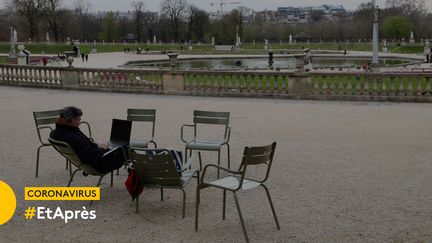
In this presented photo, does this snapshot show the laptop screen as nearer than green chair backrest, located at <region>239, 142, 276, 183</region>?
No

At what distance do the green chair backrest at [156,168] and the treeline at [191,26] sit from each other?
92699 millimetres

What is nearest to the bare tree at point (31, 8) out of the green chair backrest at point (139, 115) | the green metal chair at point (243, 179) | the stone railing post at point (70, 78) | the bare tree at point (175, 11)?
the bare tree at point (175, 11)

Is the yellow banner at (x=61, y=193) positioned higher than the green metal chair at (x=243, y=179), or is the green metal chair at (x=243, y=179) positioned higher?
the green metal chair at (x=243, y=179)

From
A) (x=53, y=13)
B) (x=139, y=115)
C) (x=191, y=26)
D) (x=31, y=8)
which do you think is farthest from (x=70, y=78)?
(x=191, y=26)

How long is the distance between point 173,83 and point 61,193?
13546 mm

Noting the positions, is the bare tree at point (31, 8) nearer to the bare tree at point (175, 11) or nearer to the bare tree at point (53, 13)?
the bare tree at point (53, 13)

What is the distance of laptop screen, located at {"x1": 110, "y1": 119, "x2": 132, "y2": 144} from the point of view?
26.2 ft

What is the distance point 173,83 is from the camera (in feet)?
67.9

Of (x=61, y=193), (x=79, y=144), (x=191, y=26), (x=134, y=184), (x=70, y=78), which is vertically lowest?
(x=61, y=193)

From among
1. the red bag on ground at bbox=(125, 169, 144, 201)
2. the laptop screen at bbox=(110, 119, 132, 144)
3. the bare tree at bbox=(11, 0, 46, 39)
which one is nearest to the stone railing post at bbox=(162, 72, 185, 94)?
the laptop screen at bbox=(110, 119, 132, 144)

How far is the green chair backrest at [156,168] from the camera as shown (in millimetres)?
5980

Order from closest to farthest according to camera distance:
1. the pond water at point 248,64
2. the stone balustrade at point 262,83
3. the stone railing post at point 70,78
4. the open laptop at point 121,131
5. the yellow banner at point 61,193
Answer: the yellow banner at point 61,193, the open laptop at point 121,131, the stone balustrade at point 262,83, the stone railing post at point 70,78, the pond water at point 248,64

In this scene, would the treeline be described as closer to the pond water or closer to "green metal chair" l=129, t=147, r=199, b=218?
the pond water

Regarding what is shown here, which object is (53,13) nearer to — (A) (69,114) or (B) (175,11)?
(B) (175,11)
